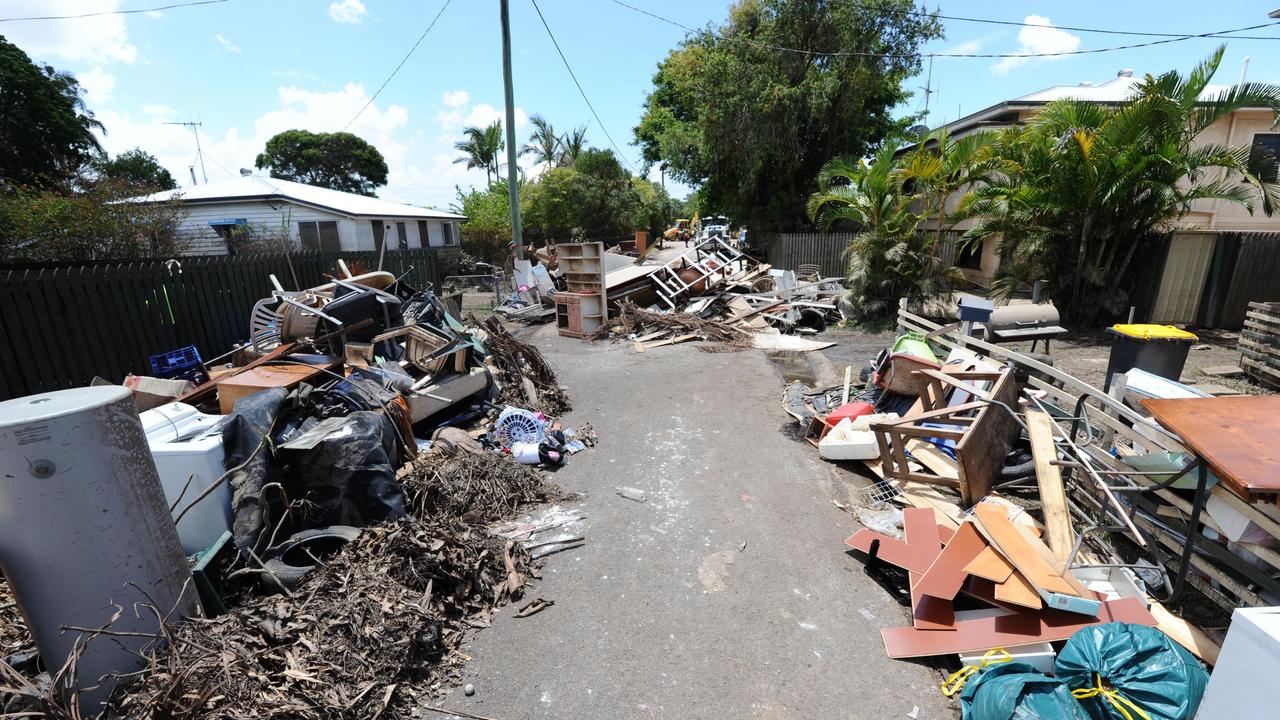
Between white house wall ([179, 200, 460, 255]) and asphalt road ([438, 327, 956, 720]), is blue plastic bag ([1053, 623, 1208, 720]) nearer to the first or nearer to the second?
asphalt road ([438, 327, 956, 720])

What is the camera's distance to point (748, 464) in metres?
5.40

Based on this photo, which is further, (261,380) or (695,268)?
Result: (695,268)

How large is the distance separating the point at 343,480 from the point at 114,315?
16.3 ft

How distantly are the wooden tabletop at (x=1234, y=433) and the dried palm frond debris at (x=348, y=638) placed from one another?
3.74 metres

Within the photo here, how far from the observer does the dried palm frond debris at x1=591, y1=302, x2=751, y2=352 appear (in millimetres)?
11117

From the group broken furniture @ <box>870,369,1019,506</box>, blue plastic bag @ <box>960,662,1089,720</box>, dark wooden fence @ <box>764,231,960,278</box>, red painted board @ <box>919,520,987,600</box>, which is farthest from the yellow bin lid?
dark wooden fence @ <box>764,231,960,278</box>

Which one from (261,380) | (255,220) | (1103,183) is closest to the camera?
(261,380)

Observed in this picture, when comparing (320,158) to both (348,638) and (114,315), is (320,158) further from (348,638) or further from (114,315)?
(348,638)

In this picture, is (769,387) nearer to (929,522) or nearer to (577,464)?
(577,464)

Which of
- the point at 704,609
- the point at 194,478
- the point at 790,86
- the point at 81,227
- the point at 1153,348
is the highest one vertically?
the point at 790,86

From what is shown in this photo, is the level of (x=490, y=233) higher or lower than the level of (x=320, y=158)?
lower

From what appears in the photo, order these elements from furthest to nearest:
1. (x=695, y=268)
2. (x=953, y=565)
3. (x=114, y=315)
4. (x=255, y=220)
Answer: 1. (x=255, y=220)
2. (x=695, y=268)
3. (x=114, y=315)
4. (x=953, y=565)

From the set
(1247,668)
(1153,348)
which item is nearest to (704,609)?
(1247,668)

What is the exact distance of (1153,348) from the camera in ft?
18.1
